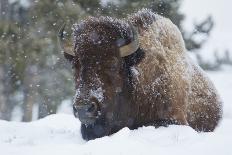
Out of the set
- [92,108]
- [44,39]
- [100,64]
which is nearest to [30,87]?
[44,39]

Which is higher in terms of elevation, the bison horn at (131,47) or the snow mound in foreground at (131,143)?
the bison horn at (131,47)

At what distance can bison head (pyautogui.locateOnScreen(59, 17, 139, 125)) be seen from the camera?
6.71 meters

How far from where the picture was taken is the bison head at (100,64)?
6711mm

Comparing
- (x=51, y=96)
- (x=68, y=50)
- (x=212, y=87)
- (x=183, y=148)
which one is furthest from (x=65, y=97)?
(x=183, y=148)

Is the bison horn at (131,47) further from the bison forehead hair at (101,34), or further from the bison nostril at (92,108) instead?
the bison nostril at (92,108)

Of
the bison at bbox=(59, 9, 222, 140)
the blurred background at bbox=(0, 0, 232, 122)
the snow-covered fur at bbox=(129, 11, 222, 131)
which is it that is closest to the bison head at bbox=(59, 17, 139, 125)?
the bison at bbox=(59, 9, 222, 140)

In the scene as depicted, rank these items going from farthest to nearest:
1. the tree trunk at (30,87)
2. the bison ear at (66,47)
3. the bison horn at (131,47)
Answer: the tree trunk at (30,87)
the bison ear at (66,47)
the bison horn at (131,47)

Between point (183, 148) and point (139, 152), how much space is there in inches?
20.5

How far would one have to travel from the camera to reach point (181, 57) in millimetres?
8406

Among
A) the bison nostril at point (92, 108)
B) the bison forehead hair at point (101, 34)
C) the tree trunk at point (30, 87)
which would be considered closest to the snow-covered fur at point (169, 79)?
the bison forehead hair at point (101, 34)

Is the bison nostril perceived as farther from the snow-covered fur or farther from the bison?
the snow-covered fur

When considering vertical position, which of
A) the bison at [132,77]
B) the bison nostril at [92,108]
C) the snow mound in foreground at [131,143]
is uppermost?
the bison at [132,77]

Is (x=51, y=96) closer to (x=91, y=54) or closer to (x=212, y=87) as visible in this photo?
(x=212, y=87)

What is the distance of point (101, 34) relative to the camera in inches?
284
